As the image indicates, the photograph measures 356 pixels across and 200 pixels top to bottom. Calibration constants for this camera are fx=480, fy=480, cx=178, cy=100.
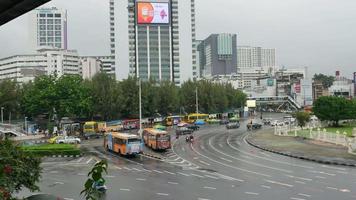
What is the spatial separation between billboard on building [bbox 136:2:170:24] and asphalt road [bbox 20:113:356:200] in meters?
133

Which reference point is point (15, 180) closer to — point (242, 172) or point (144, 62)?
point (242, 172)

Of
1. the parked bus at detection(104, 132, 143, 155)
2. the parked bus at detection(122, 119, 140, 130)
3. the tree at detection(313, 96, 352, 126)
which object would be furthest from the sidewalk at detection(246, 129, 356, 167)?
the parked bus at detection(122, 119, 140, 130)

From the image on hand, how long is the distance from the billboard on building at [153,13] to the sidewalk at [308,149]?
121 metres

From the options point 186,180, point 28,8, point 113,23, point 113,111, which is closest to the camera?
point 28,8

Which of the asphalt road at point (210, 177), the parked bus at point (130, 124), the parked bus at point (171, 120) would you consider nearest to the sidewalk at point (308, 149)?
the asphalt road at point (210, 177)

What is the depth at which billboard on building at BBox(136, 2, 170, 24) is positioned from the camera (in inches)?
7028

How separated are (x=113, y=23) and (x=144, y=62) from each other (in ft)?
64.8

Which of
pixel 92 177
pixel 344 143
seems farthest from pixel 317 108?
pixel 92 177

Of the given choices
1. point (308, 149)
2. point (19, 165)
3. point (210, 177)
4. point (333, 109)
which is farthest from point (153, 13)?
point (19, 165)

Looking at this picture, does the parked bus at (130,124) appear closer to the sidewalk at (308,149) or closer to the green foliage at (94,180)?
the sidewalk at (308,149)

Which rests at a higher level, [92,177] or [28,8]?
[28,8]

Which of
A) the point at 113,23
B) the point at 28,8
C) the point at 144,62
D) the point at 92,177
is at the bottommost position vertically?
the point at 92,177

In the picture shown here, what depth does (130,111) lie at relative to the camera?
10419cm

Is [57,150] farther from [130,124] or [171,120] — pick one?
[171,120]
